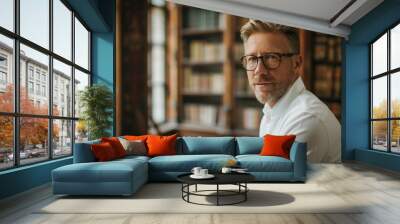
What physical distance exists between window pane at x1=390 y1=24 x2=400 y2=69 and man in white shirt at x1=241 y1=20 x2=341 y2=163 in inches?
65.3

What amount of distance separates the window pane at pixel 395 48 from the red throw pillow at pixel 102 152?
18.4 feet

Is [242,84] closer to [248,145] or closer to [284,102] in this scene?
[284,102]

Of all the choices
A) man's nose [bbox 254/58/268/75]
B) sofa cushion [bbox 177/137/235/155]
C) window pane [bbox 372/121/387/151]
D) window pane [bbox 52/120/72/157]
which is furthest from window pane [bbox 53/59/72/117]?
window pane [bbox 372/121/387/151]

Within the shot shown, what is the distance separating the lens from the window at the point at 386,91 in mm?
7612

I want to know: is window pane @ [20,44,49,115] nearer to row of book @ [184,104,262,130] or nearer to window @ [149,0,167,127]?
window @ [149,0,167,127]

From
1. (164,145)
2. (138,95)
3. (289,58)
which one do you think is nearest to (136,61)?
(138,95)

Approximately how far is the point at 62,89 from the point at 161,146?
1961 millimetres

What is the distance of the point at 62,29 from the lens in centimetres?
663

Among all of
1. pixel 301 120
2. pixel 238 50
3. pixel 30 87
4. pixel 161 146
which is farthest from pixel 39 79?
pixel 301 120

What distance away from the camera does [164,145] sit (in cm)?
632

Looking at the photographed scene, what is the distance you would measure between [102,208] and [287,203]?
78.3 inches

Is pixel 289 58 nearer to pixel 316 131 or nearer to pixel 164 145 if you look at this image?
pixel 316 131

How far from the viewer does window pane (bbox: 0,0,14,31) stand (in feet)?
15.3

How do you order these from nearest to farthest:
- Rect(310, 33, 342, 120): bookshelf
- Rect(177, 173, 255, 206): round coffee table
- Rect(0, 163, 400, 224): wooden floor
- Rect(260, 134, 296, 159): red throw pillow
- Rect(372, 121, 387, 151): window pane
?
Rect(0, 163, 400, 224): wooden floor → Rect(177, 173, 255, 206): round coffee table → Rect(260, 134, 296, 159): red throw pillow → Rect(310, 33, 342, 120): bookshelf → Rect(372, 121, 387, 151): window pane
